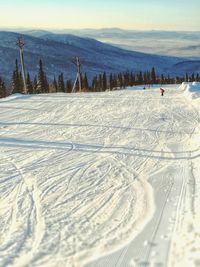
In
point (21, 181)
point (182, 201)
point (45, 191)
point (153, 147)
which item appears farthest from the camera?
point (153, 147)

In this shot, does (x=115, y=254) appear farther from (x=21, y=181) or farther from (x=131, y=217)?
(x=21, y=181)

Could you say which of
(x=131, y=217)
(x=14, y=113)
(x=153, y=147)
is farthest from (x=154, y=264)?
(x=14, y=113)

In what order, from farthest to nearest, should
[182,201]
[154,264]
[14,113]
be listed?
1. [14,113]
2. [182,201]
3. [154,264]

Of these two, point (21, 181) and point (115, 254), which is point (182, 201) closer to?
point (115, 254)

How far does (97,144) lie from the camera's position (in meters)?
14.4

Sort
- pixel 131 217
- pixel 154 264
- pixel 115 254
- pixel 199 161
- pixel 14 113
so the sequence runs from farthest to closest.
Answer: pixel 14 113, pixel 199 161, pixel 131 217, pixel 115 254, pixel 154 264

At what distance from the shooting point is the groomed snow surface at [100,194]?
671cm

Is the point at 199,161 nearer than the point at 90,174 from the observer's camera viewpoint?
No

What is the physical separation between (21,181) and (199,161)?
4.83m

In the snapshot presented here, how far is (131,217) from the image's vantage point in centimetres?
812

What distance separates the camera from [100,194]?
9.35 metres

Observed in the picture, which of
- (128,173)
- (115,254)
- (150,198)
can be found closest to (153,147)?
(128,173)

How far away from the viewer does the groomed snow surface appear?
671 centimetres

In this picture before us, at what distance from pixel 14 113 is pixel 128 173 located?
1237 cm
